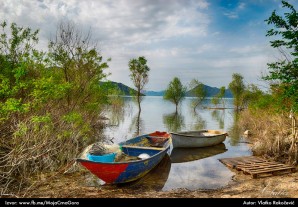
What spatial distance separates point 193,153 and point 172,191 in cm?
866

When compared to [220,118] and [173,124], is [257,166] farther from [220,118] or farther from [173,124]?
[220,118]

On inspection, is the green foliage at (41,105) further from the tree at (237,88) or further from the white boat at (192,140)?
the tree at (237,88)

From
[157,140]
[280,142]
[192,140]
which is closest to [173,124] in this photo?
[192,140]

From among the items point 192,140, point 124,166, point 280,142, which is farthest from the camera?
point 192,140

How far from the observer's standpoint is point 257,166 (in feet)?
40.3

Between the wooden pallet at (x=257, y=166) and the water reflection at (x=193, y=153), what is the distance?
299 cm

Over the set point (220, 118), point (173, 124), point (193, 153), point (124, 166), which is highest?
point (124, 166)

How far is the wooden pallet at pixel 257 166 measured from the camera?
37.2ft

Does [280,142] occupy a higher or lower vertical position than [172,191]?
higher

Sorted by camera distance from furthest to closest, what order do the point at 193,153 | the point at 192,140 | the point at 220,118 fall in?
the point at 220,118 < the point at 192,140 < the point at 193,153

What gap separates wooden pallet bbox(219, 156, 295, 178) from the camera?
11.3 metres

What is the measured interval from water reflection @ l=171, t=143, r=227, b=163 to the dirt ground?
5.02 m

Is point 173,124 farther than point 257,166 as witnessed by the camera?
Yes
